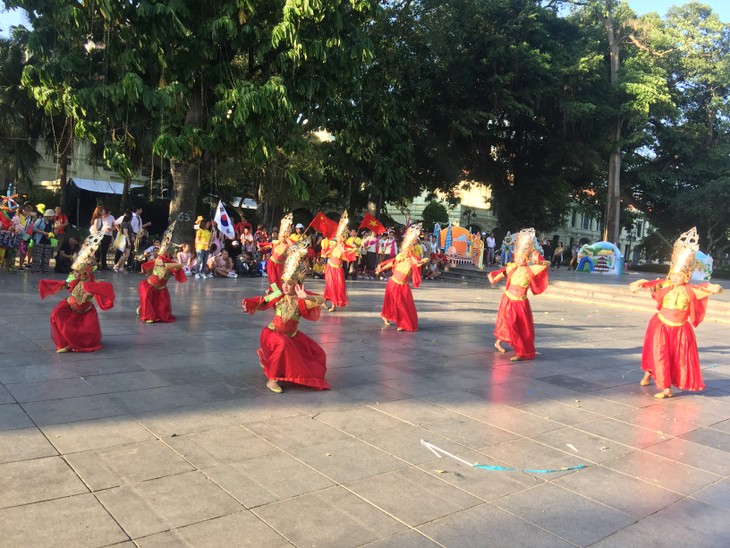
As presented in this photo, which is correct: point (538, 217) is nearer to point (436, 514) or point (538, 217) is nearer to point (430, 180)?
point (430, 180)

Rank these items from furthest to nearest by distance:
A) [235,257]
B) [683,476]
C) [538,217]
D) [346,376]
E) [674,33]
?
[674,33] < [538,217] < [235,257] < [346,376] < [683,476]

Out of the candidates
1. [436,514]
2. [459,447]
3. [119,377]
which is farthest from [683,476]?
[119,377]

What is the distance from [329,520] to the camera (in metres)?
3.18

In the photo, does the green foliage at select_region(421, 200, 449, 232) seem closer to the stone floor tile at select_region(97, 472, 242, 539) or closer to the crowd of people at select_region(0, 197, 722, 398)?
the crowd of people at select_region(0, 197, 722, 398)

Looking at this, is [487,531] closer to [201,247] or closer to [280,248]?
[280,248]

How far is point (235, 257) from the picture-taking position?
18234 mm

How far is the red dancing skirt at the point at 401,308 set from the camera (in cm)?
938

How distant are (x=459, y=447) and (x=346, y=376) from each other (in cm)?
213

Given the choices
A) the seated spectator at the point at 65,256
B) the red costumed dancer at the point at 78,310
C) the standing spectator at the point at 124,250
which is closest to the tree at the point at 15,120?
the standing spectator at the point at 124,250

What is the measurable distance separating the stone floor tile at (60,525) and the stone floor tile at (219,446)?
779mm

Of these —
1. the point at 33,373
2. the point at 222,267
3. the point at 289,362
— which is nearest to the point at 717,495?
the point at 289,362

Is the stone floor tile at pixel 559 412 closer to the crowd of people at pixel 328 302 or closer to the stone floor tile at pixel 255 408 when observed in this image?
the crowd of people at pixel 328 302

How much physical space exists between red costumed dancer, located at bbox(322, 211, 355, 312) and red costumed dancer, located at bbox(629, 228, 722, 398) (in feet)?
17.4

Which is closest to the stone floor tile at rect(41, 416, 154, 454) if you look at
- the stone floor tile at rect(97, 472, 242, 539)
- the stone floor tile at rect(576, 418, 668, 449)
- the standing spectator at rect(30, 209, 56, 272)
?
the stone floor tile at rect(97, 472, 242, 539)
